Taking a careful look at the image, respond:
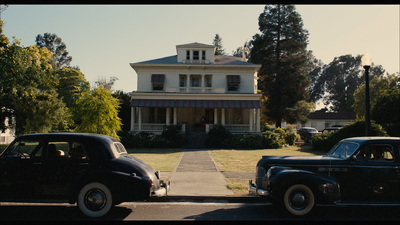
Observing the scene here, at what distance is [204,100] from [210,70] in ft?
14.2

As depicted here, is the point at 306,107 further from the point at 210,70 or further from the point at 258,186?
the point at 258,186

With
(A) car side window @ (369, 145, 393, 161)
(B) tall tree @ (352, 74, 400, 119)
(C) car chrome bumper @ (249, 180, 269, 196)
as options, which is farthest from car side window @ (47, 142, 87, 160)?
(B) tall tree @ (352, 74, 400, 119)

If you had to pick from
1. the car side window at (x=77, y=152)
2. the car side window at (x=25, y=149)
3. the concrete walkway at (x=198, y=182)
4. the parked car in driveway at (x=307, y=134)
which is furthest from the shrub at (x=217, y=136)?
the car side window at (x=25, y=149)

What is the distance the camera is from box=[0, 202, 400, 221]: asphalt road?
648 cm

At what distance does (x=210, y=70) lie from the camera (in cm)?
3344

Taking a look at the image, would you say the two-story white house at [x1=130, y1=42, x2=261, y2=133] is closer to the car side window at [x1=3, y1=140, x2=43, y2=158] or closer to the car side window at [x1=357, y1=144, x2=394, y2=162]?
the car side window at [x1=357, y1=144, x2=394, y2=162]

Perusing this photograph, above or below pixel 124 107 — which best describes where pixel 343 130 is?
below

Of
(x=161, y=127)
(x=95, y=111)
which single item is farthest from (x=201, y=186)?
(x=161, y=127)

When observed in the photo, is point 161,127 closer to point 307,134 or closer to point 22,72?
point 22,72

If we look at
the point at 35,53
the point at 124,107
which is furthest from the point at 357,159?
the point at 124,107

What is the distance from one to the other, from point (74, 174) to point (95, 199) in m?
0.70

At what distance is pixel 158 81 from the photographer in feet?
107

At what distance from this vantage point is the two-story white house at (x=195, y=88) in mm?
30781

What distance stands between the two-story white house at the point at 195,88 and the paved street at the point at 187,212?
23.1 meters
